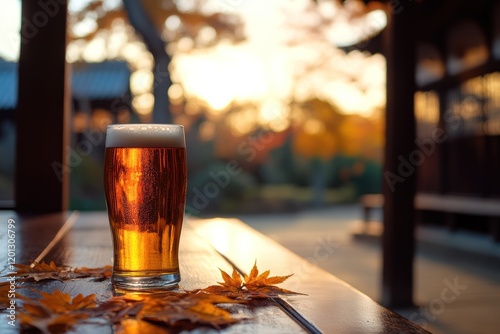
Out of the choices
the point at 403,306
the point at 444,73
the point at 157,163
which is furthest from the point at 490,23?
the point at 157,163

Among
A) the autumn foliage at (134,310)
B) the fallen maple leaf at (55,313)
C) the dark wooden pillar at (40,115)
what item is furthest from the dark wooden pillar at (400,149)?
the fallen maple leaf at (55,313)

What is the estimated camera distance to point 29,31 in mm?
2414

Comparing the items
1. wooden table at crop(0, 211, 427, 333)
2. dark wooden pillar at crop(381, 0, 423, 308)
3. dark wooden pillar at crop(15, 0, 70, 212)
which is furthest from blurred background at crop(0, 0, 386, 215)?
wooden table at crop(0, 211, 427, 333)

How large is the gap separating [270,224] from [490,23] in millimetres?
5161

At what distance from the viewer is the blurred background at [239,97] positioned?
937 centimetres

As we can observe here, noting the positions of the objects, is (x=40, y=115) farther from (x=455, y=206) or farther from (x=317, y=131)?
(x=317, y=131)

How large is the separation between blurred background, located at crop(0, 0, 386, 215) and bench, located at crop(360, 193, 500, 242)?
5.83 feet

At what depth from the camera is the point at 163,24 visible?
8992mm

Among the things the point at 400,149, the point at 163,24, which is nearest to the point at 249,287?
the point at 400,149

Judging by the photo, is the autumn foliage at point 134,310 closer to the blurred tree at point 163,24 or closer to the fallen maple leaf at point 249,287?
the fallen maple leaf at point 249,287

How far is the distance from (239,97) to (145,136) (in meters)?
14.2

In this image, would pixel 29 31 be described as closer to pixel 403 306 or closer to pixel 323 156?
pixel 403 306

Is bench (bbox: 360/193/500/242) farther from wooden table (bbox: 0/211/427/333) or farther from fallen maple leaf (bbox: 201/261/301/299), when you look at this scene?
fallen maple leaf (bbox: 201/261/301/299)

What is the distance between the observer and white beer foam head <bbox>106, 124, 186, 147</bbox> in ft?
2.85
